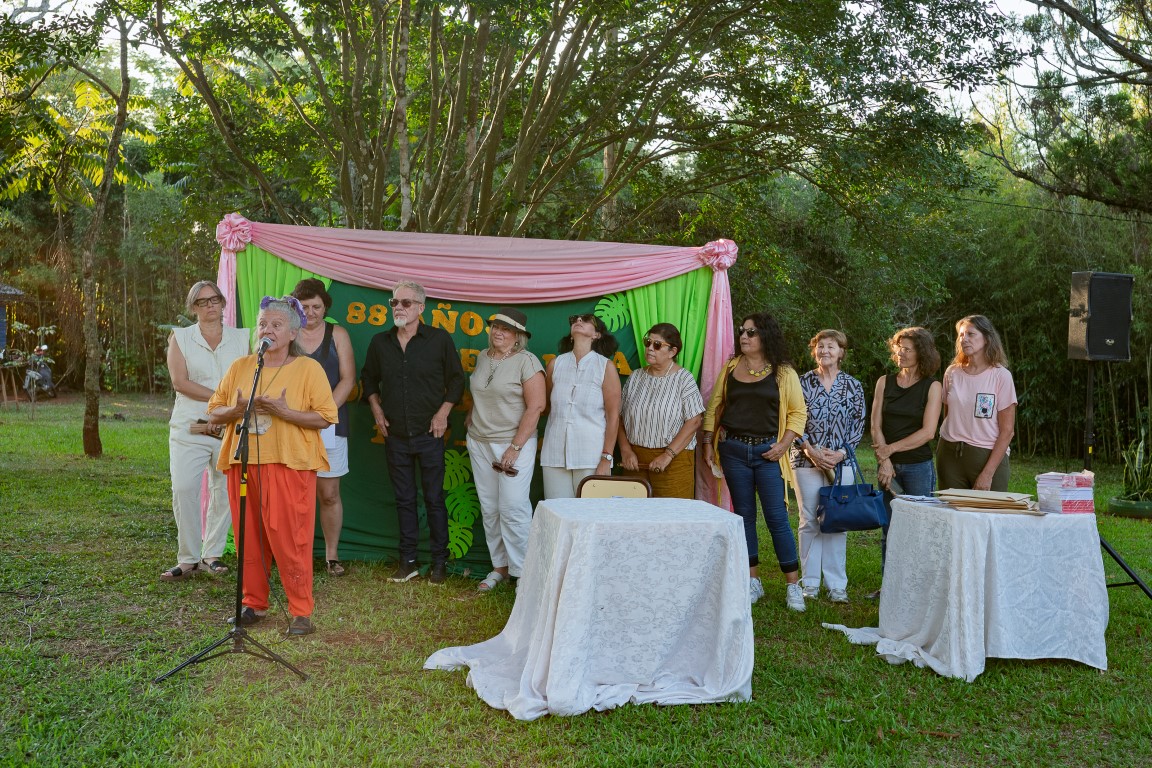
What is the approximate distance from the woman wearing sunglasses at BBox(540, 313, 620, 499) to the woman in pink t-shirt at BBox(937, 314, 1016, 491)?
1.75 metres

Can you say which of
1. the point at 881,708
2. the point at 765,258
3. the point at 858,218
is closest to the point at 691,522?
the point at 881,708

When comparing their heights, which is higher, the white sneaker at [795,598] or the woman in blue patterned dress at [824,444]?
the woman in blue patterned dress at [824,444]

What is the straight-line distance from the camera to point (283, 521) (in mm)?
4086

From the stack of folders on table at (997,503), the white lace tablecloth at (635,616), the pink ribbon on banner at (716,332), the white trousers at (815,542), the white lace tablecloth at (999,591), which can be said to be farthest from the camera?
the pink ribbon on banner at (716,332)

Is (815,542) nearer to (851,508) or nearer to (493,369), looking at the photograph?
(851,508)

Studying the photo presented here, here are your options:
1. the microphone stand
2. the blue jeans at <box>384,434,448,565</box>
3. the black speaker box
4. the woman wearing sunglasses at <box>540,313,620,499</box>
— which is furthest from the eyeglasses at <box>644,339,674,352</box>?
the black speaker box

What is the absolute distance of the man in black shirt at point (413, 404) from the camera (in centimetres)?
518

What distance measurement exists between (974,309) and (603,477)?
12.8 m

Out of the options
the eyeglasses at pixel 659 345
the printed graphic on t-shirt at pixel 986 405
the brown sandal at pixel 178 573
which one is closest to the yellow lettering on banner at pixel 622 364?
the eyeglasses at pixel 659 345

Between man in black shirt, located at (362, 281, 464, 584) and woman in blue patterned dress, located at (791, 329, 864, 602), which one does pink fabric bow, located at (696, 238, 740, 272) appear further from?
man in black shirt, located at (362, 281, 464, 584)

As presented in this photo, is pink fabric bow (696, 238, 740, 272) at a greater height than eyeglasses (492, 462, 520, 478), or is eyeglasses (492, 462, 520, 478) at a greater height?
pink fabric bow (696, 238, 740, 272)

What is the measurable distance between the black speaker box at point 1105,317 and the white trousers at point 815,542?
184cm

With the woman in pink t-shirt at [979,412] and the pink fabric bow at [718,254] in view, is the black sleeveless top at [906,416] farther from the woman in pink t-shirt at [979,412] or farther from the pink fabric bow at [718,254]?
the pink fabric bow at [718,254]

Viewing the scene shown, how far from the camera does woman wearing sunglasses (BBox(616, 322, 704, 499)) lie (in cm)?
509
